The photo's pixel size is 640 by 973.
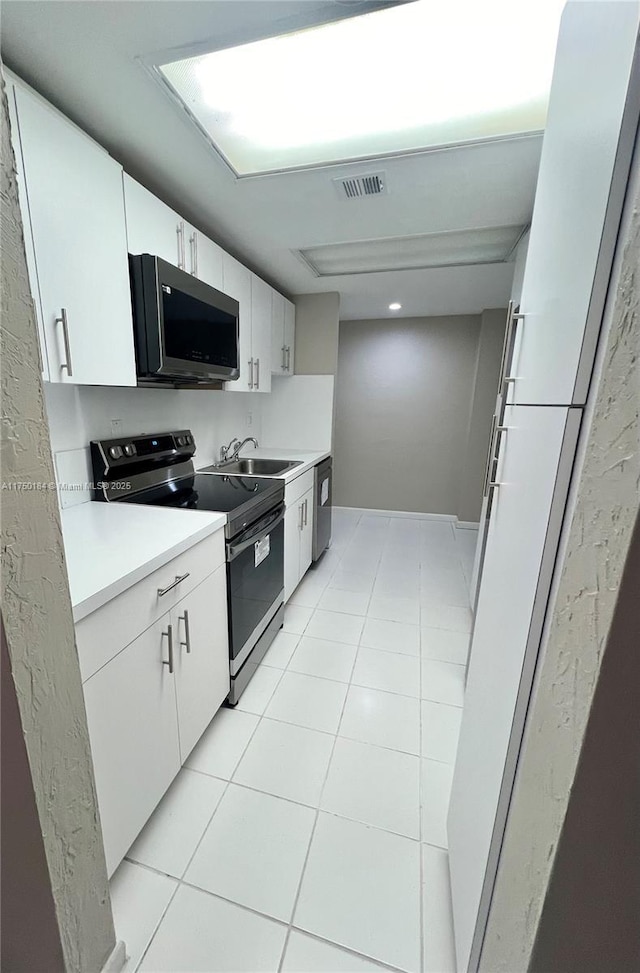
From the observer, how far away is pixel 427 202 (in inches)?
68.6

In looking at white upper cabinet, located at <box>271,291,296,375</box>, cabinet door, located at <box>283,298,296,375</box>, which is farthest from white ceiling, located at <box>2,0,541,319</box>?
cabinet door, located at <box>283,298,296,375</box>

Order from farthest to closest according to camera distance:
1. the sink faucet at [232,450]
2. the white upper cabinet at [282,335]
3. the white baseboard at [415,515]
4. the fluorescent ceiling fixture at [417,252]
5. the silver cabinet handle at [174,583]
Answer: the white baseboard at [415,515] < the white upper cabinet at [282,335] < the sink faucet at [232,450] < the fluorescent ceiling fixture at [417,252] < the silver cabinet handle at [174,583]

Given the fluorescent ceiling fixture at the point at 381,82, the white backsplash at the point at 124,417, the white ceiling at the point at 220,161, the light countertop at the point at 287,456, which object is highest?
the fluorescent ceiling fixture at the point at 381,82

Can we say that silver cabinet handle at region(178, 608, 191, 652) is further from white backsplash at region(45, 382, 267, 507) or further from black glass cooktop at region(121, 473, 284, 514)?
white backsplash at region(45, 382, 267, 507)

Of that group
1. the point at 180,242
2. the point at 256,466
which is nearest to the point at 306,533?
the point at 256,466

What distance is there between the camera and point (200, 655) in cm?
138

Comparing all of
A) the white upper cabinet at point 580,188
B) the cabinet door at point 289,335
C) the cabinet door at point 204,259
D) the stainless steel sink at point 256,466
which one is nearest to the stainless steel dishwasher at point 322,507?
the stainless steel sink at point 256,466

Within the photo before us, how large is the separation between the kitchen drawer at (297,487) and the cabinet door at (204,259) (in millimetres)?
1186

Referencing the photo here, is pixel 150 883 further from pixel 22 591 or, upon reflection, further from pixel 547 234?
pixel 547 234

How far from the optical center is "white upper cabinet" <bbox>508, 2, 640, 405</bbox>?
439 mm

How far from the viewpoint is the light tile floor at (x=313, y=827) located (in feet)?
3.17

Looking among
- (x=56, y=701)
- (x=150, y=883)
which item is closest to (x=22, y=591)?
(x=56, y=701)

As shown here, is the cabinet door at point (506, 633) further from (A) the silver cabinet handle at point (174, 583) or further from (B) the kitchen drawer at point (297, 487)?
(B) the kitchen drawer at point (297, 487)

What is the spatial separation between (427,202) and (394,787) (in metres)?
2.50
